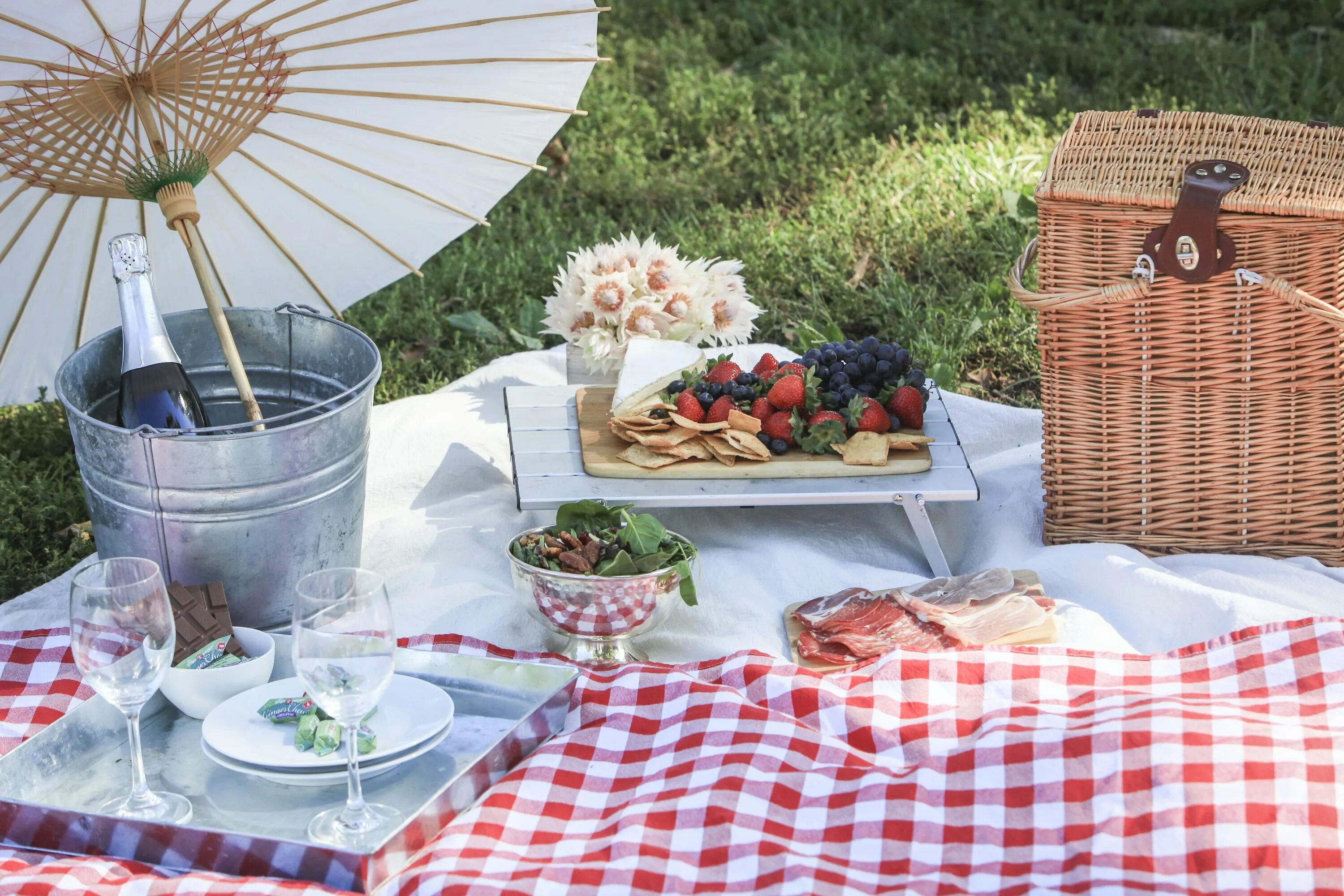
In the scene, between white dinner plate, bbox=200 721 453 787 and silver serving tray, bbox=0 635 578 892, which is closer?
silver serving tray, bbox=0 635 578 892

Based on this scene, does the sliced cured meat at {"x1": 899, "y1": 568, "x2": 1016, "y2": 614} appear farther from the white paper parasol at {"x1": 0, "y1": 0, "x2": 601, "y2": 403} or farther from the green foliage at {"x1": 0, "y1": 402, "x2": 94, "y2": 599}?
the green foliage at {"x1": 0, "y1": 402, "x2": 94, "y2": 599}

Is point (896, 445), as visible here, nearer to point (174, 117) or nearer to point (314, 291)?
point (314, 291)

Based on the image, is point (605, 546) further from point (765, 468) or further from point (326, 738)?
point (326, 738)

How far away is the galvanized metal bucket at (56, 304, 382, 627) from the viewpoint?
238cm

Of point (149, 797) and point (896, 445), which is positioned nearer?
point (149, 797)

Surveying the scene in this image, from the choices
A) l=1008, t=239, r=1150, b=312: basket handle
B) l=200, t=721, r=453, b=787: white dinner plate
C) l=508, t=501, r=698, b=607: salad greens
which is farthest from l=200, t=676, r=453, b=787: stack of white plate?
l=1008, t=239, r=1150, b=312: basket handle

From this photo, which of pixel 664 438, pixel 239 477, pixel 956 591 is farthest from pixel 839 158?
pixel 239 477

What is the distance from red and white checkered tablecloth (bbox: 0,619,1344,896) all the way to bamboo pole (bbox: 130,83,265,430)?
0.70 metres

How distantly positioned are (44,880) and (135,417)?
3.28 feet

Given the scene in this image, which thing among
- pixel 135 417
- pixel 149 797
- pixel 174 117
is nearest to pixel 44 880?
pixel 149 797

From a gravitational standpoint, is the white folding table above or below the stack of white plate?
above

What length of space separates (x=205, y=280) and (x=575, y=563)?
901mm

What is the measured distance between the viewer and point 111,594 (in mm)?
1771

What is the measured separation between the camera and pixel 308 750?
2.06 m
